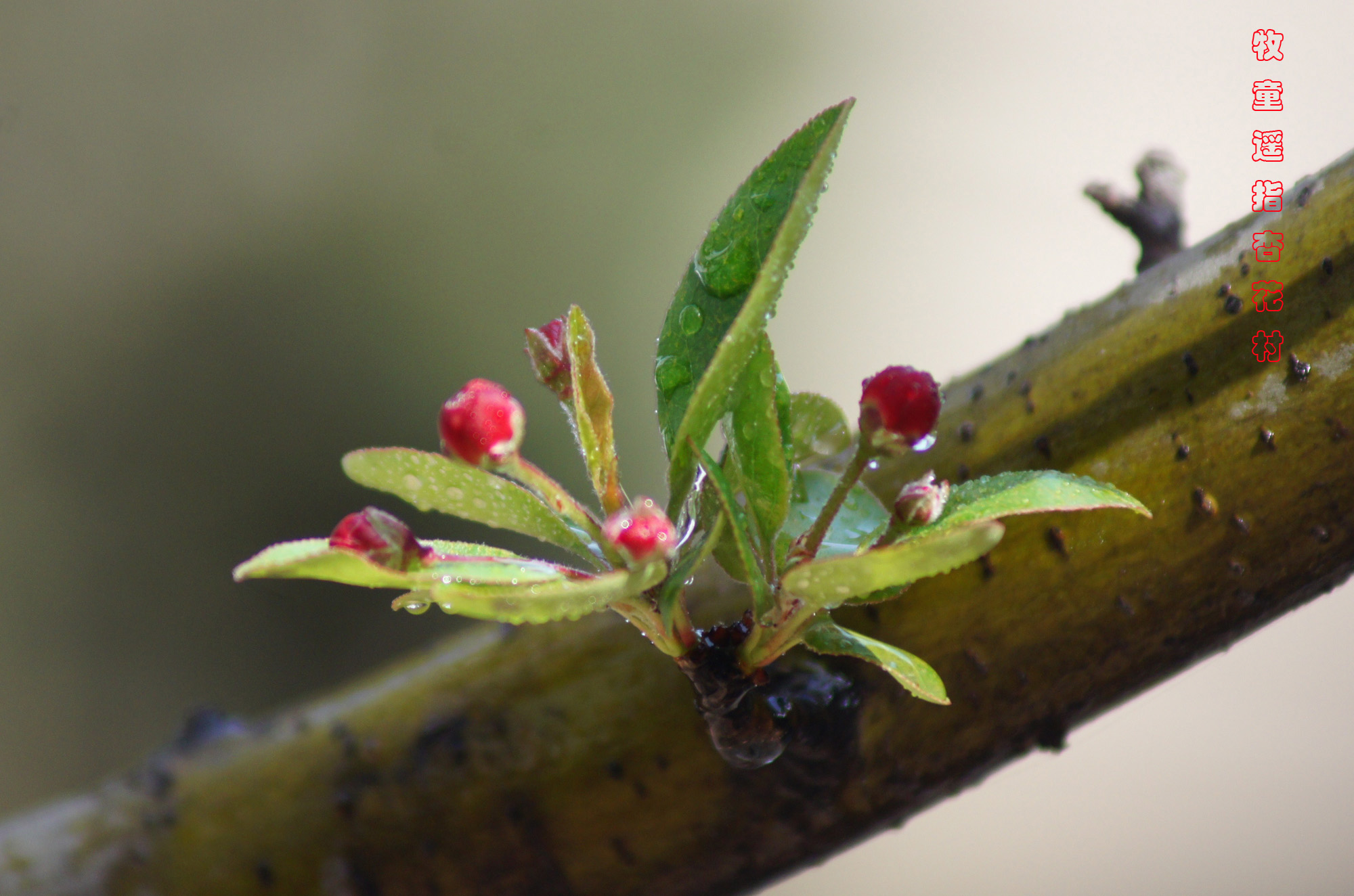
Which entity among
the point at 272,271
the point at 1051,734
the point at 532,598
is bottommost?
the point at 1051,734

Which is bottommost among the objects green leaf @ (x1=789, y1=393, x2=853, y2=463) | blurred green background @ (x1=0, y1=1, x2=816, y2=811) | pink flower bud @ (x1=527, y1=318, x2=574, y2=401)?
green leaf @ (x1=789, y1=393, x2=853, y2=463)

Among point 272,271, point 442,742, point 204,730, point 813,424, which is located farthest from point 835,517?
point 272,271

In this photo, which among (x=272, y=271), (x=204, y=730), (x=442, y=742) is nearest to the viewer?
(x=442, y=742)

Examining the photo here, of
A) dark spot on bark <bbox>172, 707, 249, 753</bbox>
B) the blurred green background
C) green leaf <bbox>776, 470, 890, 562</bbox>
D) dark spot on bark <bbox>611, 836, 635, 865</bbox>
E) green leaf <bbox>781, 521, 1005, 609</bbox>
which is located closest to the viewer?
green leaf <bbox>781, 521, 1005, 609</bbox>

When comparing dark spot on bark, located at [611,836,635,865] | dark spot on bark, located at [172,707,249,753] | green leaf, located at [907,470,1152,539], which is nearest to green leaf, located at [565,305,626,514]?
green leaf, located at [907,470,1152,539]

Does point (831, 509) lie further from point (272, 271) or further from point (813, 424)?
point (272, 271)

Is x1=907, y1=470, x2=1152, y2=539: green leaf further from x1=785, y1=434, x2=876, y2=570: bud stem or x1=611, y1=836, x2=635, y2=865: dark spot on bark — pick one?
x1=611, y1=836, x2=635, y2=865: dark spot on bark

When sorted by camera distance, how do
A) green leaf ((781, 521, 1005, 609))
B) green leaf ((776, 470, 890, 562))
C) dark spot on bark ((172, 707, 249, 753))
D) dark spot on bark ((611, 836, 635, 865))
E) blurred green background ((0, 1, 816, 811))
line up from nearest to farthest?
green leaf ((781, 521, 1005, 609)) → green leaf ((776, 470, 890, 562)) → dark spot on bark ((611, 836, 635, 865)) → dark spot on bark ((172, 707, 249, 753)) → blurred green background ((0, 1, 816, 811))

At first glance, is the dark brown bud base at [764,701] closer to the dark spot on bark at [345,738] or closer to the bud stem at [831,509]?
the bud stem at [831,509]
